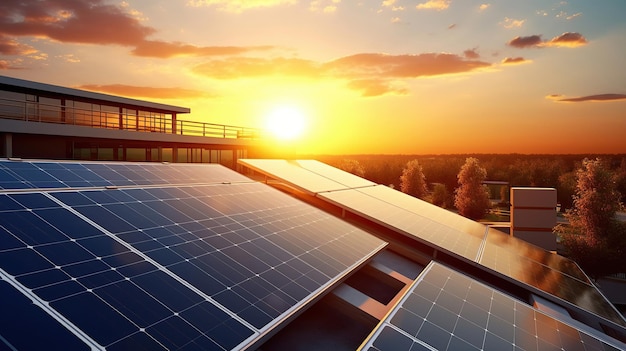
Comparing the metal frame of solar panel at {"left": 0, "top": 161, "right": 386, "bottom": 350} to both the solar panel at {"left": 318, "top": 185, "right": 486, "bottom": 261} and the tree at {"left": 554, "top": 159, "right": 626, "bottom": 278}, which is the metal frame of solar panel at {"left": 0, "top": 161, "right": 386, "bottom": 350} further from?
the tree at {"left": 554, "top": 159, "right": 626, "bottom": 278}

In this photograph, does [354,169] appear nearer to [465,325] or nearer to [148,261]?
[465,325]

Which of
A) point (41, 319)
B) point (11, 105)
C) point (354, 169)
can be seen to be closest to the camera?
point (41, 319)

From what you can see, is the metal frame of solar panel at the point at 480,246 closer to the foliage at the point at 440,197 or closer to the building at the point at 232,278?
the building at the point at 232,278

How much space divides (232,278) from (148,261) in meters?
1.72

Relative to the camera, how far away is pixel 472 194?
197 ft

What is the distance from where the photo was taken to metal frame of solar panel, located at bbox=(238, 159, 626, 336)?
42.3 ft

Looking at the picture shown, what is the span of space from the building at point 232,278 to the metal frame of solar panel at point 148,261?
0.03 metres

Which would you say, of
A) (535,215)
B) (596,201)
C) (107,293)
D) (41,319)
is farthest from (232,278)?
(596,201)

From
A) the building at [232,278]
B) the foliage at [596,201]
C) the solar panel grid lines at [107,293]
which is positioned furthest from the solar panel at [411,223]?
the foliage at [596,201]

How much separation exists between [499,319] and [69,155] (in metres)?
35.8

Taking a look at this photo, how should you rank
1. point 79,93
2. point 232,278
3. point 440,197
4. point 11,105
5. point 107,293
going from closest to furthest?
point 107,293 < point 232,278 < point 11,105 < point 79,93 < point 440,197

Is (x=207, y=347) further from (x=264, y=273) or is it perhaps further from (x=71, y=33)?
(x=71, y=33)

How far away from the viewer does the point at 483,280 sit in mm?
13906

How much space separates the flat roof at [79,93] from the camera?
28900 mm
